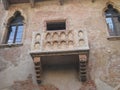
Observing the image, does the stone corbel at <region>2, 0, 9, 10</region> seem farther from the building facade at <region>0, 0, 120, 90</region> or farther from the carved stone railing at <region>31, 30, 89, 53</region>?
the carved stone railing at <region>31, 30, 89, 53</region>

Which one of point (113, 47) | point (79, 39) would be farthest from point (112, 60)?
point (79, 39)

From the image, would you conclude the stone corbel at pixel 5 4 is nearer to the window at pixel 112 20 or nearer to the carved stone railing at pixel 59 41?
the carved stone railing at pixel 59 41

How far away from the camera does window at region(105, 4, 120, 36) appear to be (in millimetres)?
8648

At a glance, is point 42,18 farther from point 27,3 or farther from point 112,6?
point 112,6

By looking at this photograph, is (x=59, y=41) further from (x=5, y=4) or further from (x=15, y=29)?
(x=5, y=4)

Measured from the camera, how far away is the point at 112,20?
9.02 meters

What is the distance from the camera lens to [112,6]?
30.7ft

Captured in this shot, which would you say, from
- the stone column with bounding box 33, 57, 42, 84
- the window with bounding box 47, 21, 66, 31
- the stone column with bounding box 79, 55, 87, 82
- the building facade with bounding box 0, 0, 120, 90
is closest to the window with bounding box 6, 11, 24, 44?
the building facade with bounding box 0, 0, 120, 90

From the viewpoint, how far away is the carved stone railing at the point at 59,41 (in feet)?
22.9

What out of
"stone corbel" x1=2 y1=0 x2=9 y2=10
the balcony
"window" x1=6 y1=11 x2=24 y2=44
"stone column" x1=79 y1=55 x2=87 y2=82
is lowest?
"stone column" x1=79 y1=55 x2=87 y2=82

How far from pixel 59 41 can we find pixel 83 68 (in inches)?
45.9

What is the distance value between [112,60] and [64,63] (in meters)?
1.66

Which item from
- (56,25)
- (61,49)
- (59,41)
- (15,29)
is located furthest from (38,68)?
(15,29)

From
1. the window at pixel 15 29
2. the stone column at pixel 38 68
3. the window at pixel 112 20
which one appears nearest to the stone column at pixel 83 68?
the stone column at pixel 38 68
